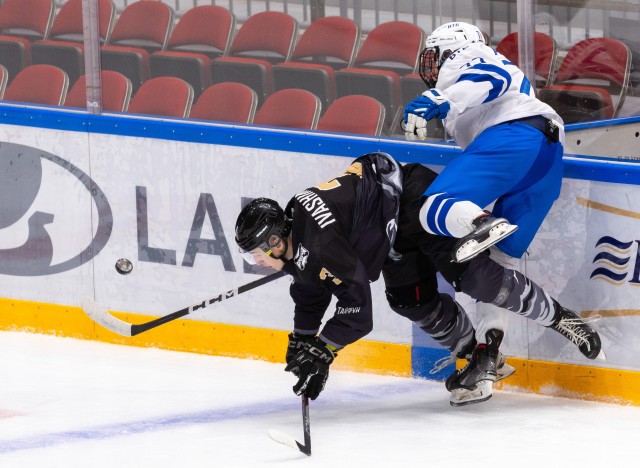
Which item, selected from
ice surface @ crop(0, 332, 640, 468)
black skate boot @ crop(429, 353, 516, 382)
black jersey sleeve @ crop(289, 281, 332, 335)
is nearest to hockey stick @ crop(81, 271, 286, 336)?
ice surface @ crop(0, 332, 640, 468)

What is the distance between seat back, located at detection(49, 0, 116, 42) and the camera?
5832mm

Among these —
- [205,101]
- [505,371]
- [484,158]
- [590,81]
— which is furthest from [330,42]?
[505,371]

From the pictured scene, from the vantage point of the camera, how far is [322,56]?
5441 mm

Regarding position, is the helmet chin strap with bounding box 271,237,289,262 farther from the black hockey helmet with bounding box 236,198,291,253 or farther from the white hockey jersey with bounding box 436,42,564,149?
the white hockey jersey with bounding box 436,42,564,149

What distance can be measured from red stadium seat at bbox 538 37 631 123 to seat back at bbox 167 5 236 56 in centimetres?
132

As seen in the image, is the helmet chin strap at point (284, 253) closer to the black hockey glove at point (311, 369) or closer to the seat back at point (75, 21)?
the black hockey glove at point (311, 369)

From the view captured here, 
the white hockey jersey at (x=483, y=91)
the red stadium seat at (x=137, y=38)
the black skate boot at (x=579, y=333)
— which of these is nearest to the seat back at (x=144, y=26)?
the red stadium seat at (x=137, y=38)

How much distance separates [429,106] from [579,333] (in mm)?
896

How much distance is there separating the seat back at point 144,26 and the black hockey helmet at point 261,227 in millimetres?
1611

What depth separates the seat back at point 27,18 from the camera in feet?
19.8

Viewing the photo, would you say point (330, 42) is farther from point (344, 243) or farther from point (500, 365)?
point (500, 365)

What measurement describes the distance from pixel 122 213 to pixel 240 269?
0.58 metres

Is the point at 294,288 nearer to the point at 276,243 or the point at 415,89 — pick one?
the point at 276,243

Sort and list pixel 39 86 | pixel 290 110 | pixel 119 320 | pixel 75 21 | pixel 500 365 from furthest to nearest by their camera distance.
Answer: pixel 39 86, pixel 75 21, pixel 290 110, pixel 119 320, pixel 500 365
